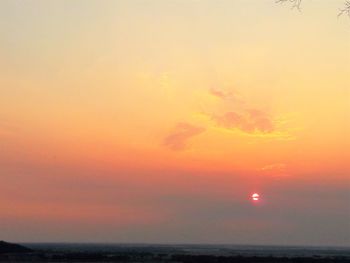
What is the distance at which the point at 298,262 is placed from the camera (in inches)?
2864

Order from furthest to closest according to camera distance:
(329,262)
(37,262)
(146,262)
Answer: (329,262)
(146,262)
(37,262)

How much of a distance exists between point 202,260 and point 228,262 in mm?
3430

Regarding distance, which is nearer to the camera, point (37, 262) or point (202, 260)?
point (37, 262)

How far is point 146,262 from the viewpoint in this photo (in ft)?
227

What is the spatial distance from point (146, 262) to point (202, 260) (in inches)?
263

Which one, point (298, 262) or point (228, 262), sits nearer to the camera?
point (228, 262)

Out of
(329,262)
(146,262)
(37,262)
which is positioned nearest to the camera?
(37,262)

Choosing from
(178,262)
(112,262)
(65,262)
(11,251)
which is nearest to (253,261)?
(178,262)

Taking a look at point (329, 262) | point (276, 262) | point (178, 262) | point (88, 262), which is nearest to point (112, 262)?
point (88, 262)

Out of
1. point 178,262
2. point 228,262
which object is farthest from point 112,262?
point 228,262

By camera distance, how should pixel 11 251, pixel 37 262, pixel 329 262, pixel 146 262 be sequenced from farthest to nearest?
pixel 11 251, pixel 329 262, pixel 146 262, pixel 37 262

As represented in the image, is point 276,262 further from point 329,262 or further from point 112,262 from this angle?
point 112,262

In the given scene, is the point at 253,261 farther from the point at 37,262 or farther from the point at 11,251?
the point at 11,251

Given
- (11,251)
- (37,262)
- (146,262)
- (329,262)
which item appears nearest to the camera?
(37,262)
